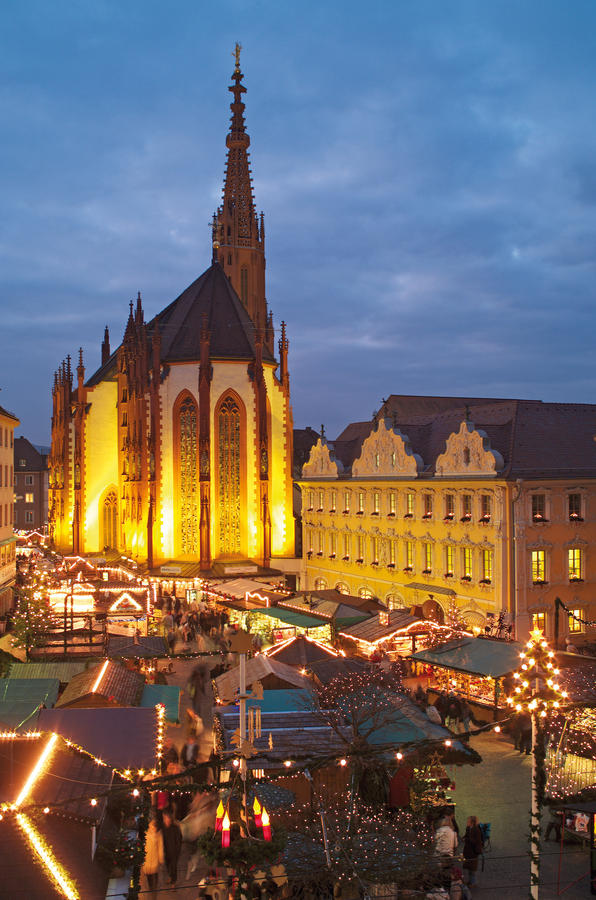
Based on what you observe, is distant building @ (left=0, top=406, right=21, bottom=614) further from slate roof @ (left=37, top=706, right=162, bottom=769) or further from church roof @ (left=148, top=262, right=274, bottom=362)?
slate roof @ (left=37, top=706, right=162, bottom=769)

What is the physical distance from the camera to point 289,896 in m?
9.76

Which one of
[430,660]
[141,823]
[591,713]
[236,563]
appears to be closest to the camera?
[141,823]

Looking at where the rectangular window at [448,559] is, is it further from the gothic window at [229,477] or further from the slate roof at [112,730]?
the slate roof at [112,730]

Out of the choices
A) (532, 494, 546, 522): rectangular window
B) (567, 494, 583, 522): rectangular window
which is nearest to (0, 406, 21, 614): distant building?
(532, 494, 546, 522): rectangular window

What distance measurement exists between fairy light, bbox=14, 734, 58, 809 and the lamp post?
5597 mm

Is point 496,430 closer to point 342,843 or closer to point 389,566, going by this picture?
point 389,566

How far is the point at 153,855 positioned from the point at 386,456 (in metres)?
26.7

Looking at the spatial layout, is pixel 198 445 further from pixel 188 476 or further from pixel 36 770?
pixel 36 770

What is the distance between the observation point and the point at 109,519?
5491 cm

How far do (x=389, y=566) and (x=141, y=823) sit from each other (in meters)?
24.5

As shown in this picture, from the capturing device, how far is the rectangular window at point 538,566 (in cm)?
2916

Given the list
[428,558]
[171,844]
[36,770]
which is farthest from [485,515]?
[36,770]

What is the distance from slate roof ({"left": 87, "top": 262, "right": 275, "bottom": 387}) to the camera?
49312mm

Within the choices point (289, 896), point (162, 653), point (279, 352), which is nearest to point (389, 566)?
point (162, 653)
